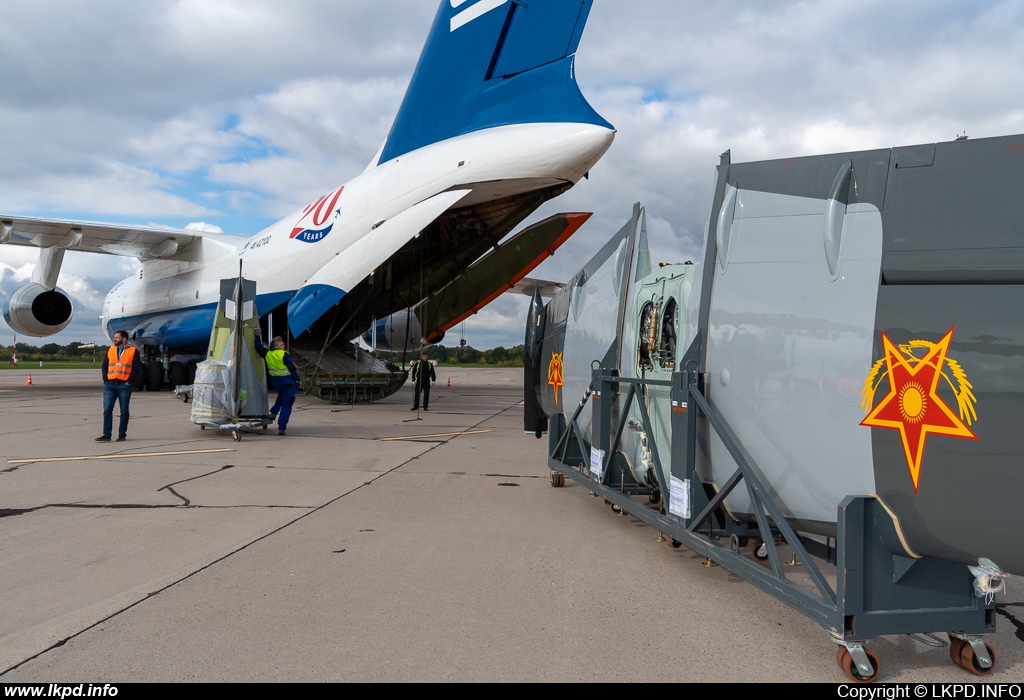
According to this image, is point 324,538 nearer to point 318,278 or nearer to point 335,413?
point 335,413

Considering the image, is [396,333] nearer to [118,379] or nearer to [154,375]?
[154,375]

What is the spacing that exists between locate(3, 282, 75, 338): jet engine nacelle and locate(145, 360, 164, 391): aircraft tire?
4.20m

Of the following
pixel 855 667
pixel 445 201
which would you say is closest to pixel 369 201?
pixel 445 201

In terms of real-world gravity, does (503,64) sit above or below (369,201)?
above

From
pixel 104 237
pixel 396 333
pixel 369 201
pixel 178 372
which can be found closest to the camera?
pixel 369 201

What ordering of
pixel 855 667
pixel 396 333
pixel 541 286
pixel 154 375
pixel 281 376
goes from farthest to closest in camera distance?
pixel 541 286 → pixel 396 333 → pixel 154 375 → pixel 281 376 → pixel 855 667

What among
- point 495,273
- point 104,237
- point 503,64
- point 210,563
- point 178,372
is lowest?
point 210,563

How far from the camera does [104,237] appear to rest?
64.5ft

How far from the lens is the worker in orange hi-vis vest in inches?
383

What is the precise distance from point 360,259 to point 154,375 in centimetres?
1067

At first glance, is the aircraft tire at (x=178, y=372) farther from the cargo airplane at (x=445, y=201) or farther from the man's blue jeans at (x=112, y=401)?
the man's blue jeans at (x=112, y=401)

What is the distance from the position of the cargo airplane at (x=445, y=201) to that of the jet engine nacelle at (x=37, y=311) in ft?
10.7

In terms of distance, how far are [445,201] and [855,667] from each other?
12.1 meters

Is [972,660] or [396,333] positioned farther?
[396,333]
